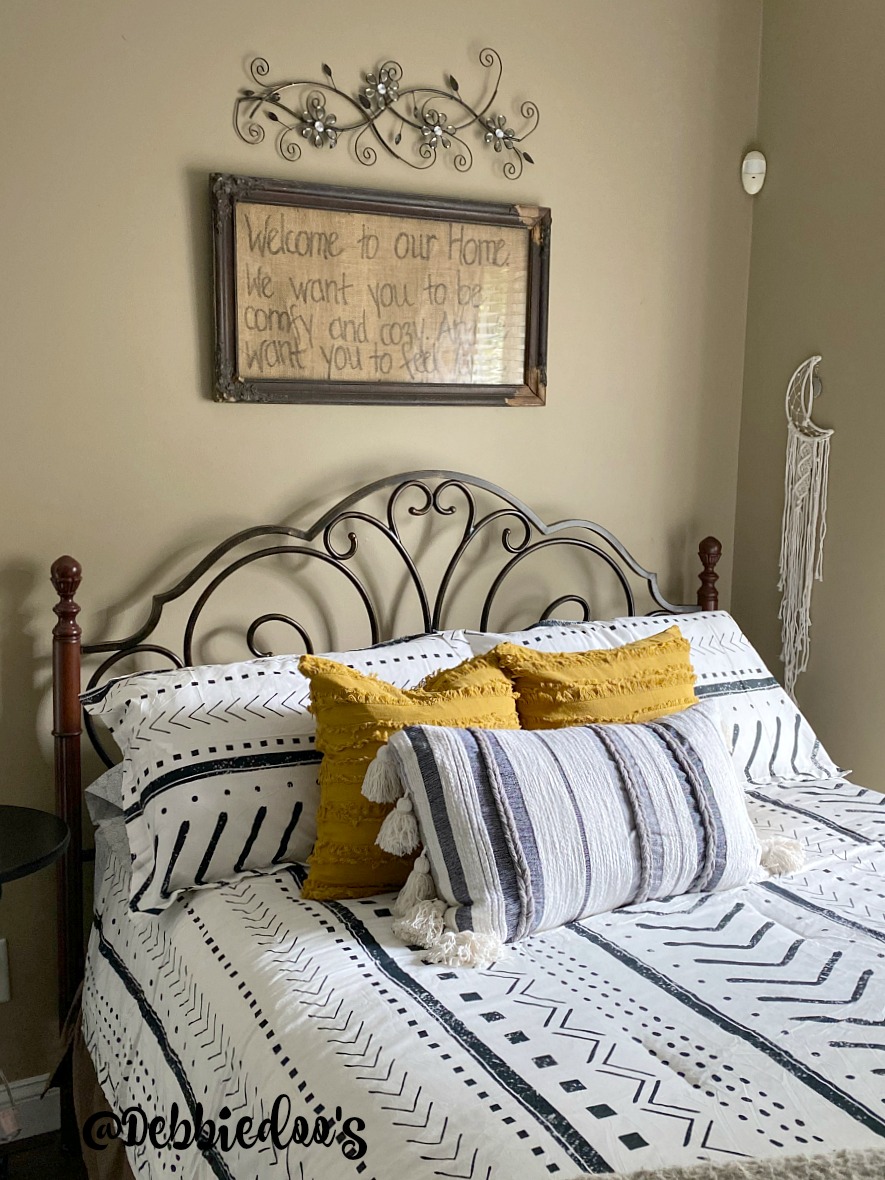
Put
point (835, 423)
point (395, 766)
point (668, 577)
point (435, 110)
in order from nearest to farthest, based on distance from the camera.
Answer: point (395, 766) → point (435, 110) → point (835, 423) → point (668, 577)

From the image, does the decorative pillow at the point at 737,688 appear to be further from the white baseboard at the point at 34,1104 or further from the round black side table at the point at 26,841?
the white baseboard at the point at 34,1104

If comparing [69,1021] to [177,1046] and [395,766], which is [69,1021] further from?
[395,766]

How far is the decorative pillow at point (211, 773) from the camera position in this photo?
1.84m

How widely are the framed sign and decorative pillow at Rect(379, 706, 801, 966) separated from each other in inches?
37.9

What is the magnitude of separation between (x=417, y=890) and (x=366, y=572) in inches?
37.1

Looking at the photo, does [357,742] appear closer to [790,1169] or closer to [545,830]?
[545,830]

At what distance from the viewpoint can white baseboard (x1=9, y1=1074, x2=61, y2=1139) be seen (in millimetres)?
2250

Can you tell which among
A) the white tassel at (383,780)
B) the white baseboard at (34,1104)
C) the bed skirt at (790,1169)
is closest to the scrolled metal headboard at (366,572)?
the white baseboard at (34,1104)

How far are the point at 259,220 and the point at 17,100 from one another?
487 millimetres

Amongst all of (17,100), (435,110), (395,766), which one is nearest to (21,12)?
(17,100)

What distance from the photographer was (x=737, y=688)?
95.3 inches

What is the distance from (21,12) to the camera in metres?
2.02

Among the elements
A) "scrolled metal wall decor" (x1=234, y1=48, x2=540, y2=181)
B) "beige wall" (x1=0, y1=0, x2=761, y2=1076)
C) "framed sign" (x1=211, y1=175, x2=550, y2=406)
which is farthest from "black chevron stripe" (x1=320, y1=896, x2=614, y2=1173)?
"scrolled metal wall decor" (x1=234, y1=48, x2=540, y2=181)

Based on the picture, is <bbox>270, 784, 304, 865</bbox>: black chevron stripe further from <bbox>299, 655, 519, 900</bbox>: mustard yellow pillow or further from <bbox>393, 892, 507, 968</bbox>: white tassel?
<bbox>393, 892, 507, 968</bbox>: white tassel
